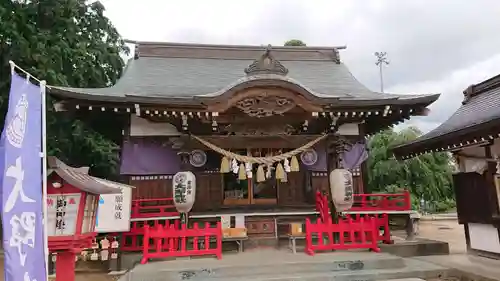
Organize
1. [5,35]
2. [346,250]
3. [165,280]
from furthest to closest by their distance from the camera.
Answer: [5,35], [346,250], [165,280]

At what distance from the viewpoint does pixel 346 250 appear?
8508mm

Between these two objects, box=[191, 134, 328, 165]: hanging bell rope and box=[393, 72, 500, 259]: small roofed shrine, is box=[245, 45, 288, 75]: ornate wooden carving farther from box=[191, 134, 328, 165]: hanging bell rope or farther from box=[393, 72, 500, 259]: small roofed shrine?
box=[393, 72, 500, 259]: small roofed shrine

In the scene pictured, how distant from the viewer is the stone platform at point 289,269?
6840 mm

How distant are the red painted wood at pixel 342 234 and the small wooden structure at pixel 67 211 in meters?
4.60

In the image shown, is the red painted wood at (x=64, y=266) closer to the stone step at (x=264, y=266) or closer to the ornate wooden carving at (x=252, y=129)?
the stone step at (x=264, y=266)

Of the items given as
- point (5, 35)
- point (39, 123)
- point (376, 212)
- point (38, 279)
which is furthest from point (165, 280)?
point (5, 35)

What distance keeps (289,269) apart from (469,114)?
6372mm

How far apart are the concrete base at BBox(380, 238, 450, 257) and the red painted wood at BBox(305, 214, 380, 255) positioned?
24.0 inches

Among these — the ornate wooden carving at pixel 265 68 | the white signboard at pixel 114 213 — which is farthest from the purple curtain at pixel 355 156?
the white signboard at pixel 114 213

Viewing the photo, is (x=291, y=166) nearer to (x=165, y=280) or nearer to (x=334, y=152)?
(x=334, y=152)

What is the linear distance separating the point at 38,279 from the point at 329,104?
6767 mm

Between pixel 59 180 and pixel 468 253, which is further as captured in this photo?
pixel 468 253

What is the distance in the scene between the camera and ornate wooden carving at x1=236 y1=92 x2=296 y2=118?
28.7ft

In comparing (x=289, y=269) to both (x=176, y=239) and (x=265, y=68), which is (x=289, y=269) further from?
(x=265, y=68)
